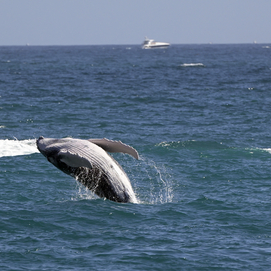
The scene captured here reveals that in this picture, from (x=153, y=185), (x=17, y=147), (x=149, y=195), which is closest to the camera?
(x=149, y=195)

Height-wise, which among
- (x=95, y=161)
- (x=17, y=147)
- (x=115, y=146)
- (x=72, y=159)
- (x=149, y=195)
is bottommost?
(x=149, y=195)

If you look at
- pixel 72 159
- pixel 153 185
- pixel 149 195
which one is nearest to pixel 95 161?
pixel 72 159

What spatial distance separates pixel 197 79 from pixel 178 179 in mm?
56676

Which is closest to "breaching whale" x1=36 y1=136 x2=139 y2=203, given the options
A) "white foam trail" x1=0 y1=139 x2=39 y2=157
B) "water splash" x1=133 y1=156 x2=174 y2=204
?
"water splash" x1=133 y1=156 x2=174 y2=204

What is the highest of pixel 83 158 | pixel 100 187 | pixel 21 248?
pixel 83 158

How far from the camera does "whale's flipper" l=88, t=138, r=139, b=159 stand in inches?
644

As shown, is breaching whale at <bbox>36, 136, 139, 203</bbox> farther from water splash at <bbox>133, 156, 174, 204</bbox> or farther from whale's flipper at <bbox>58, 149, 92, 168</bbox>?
water splash at <bbox>133, 156, 174, 204</bbox>

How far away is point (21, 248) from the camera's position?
1495 centimetres

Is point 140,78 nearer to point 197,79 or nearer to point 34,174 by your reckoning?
point 197,79

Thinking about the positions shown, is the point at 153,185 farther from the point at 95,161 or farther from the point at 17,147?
the point at 17,147

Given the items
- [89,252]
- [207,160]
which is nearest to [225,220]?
[89,252]

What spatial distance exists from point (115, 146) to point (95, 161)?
2.59ft

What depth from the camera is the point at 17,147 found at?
2953 centimetres

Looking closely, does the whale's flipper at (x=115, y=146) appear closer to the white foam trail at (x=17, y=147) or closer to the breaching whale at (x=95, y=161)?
the breaching whale at (x=95, y=161)
